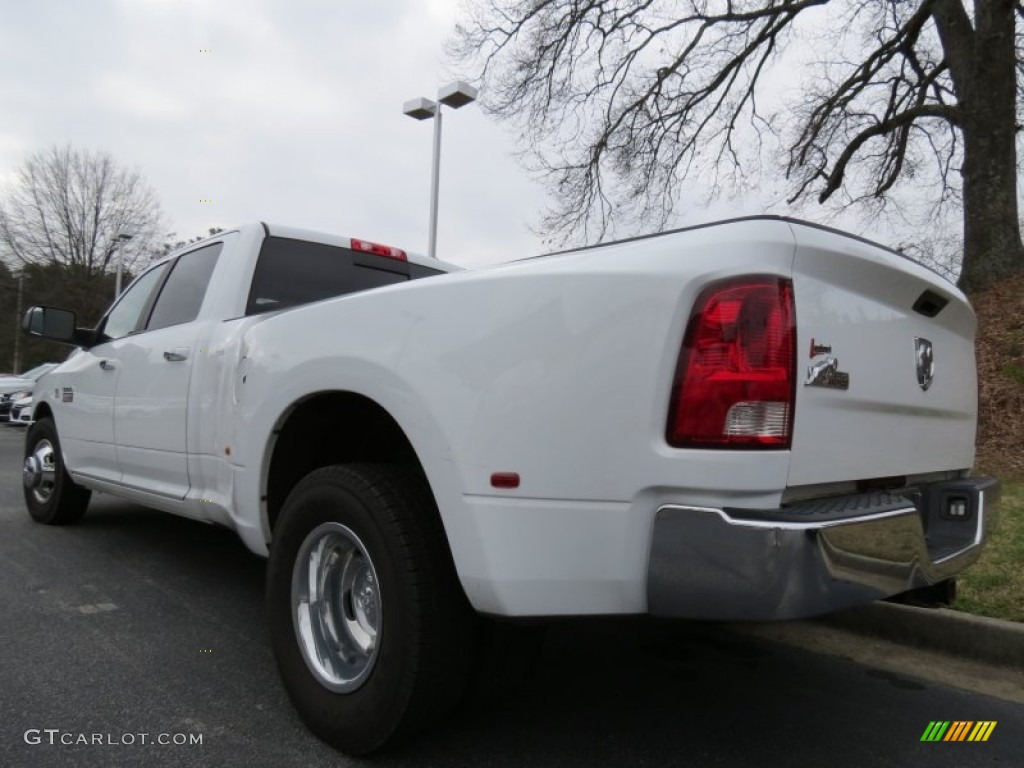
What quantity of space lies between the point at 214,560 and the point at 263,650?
5.45ft

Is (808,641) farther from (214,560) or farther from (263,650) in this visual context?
(214,560)

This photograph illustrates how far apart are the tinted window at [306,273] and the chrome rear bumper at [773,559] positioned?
237 cm

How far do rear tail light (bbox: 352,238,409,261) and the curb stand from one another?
9.84ft

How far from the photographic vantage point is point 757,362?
67.5 inches

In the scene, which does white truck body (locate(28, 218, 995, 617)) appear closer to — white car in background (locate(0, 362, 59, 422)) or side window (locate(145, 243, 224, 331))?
side window (locate(145, 243, 224, 331))

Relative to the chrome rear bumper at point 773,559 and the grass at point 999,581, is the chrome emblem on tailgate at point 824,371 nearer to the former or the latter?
the chrome rear bumper at point 773,559

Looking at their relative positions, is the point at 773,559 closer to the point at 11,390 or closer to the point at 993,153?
the point at 993,153

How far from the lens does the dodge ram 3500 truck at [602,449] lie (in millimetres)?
1703

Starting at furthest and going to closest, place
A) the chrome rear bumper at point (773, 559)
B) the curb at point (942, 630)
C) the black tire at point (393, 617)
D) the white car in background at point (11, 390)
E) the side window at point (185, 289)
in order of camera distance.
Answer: the white car in background at point (11, 390), the side window at point (185, 289), the curb at point (942, 630), the black tire at point (393, 617), the chrome rear bumper at point (773, 559)

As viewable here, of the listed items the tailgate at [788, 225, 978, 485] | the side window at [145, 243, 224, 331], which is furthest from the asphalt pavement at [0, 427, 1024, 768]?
the side window at [145, 243, 224, 331]

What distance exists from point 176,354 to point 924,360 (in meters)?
3.16

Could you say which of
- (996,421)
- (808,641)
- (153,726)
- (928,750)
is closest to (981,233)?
(996,421)
